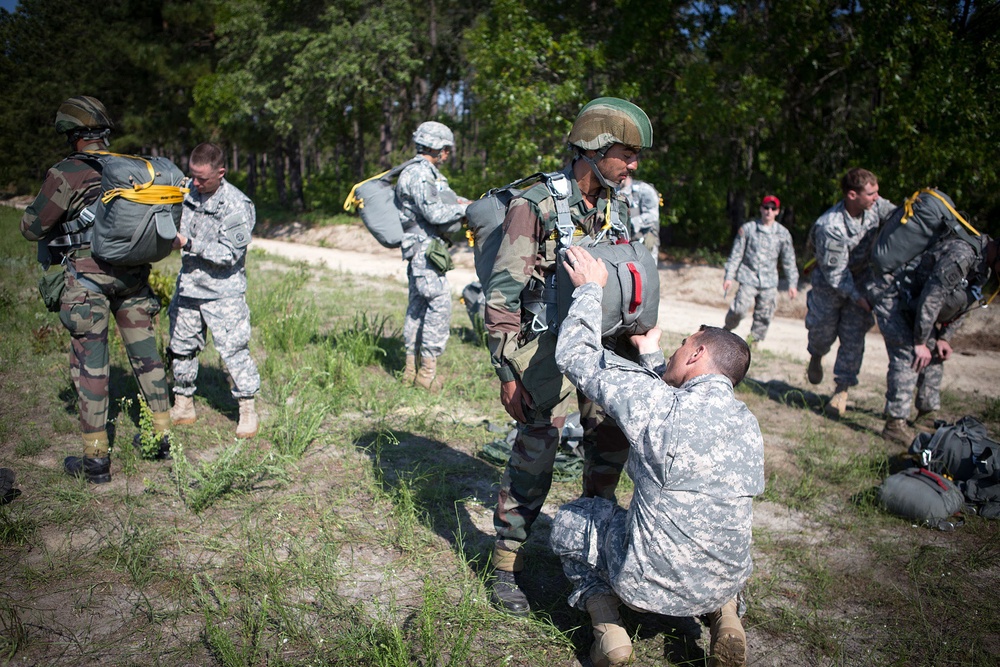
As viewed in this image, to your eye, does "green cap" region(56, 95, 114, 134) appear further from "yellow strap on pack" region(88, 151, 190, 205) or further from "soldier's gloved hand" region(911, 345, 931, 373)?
"soldier's gloved hand" region(911, 345, 931, 373)

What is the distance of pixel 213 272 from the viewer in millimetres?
4527

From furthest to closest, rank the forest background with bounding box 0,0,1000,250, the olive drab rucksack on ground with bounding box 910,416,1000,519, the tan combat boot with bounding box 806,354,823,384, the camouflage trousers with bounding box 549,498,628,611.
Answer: the forest background with bounding box 0,0,1000,250 < the tan combat boot with bounding box 806,354,823,384 < the olive drab rucksack on ground with bounding box 910,416,1000,519 < the camouflage trousers with bounding box 549,498,628,611

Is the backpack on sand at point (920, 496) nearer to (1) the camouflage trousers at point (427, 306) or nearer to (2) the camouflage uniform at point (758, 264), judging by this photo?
(1) the camouflage trousers at point (427, 306)

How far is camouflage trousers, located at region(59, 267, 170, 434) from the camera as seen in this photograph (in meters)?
3.98

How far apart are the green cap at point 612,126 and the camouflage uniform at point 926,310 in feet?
10.9

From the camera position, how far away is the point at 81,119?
399cm

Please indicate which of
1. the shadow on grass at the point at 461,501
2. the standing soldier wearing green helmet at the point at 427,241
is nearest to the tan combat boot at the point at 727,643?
the shadow on grass at the point at 461,501

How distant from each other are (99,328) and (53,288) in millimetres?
330

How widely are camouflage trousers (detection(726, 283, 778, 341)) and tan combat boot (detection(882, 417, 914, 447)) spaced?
107 inches

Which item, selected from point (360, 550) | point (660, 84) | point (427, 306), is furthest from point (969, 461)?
point (660, 84)

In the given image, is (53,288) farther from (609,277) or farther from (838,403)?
(838,403)

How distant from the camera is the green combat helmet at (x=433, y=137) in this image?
18.4 ft

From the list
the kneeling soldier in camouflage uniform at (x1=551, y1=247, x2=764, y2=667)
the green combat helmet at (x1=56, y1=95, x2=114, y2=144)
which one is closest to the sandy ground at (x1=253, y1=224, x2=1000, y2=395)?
the kneeling soldier in camouflage uniform at (x1=551, y1=247, x2=764, y2=667)

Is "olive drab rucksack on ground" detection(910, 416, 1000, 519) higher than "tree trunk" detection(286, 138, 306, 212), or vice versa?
"tree trunk" detection(286, 138, 306, 212)
